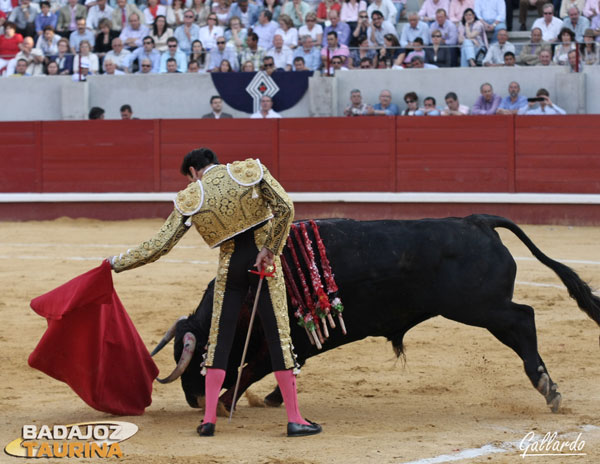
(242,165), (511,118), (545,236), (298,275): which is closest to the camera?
(242,165)

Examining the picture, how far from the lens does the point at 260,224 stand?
11.0ft

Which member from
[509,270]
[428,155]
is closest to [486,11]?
[428,155]

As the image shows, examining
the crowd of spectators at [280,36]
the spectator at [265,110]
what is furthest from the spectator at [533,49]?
the spectator at [265,110]

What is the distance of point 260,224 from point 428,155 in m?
6.83

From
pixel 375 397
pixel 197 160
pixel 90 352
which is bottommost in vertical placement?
pixel 375 397

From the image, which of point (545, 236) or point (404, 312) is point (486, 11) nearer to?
point (545, 236)

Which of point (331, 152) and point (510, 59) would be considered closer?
point (510, 59)

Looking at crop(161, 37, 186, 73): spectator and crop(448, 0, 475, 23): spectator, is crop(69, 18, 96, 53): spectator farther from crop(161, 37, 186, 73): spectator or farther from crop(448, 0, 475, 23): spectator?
crop(448, 0, 475, 23): spectator

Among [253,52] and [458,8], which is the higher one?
[458,8]

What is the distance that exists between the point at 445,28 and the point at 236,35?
2.24 m

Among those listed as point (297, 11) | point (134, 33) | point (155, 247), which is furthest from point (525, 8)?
point (155, 247)

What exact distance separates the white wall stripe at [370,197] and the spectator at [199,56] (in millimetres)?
1375

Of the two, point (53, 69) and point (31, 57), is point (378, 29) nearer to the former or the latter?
point (53, 69)

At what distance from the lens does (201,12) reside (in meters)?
11.1
